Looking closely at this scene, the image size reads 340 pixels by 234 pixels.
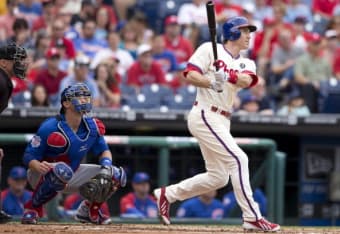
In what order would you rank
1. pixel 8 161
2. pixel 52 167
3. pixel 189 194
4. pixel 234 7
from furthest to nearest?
pixel 234 7, pixel 8 161, pixel 189 194, pixel 52 167

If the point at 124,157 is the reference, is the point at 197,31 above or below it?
above

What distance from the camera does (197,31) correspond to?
45.6 ft

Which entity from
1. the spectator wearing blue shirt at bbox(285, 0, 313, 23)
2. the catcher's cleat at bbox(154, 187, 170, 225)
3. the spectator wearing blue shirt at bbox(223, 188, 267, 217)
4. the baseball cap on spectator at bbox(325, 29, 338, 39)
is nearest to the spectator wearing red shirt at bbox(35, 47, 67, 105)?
the spectator wearing blue shirt at bbox(223, 188, 267, 217)

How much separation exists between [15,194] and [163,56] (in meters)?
3.51

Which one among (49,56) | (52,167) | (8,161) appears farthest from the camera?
(49,56)

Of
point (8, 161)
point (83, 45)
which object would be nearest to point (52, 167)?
point (8, 161)

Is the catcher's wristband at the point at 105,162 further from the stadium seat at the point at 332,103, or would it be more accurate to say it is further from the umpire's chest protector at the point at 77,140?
the stadium seat at the point at 332,103

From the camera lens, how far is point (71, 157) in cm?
831

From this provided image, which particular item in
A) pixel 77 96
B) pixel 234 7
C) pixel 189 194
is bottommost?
pixel 189 194

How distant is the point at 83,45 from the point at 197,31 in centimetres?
164

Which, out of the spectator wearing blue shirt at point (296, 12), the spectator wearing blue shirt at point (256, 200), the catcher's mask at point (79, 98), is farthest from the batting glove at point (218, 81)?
the spectator wearing blue shirt at point (296, 12)

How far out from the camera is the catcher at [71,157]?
26.8 feet

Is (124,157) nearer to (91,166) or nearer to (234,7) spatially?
(91,166)

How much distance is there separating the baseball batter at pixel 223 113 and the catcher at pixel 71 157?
0.73 metres
